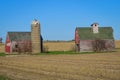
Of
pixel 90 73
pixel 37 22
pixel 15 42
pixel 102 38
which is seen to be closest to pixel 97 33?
pixel 102 38

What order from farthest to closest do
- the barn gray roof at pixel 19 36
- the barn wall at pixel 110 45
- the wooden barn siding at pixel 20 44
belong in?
the barn gray roof at pixel 19 36, the wooden barn siding at pixel 20 44, the barn wall at pixel 110 45

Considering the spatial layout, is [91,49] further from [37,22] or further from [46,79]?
[46,79]

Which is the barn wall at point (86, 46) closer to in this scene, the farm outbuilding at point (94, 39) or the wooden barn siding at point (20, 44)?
the farm outbuilding at point (94, 39)

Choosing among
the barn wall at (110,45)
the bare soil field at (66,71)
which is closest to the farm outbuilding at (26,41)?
the barn wall at (110,45)

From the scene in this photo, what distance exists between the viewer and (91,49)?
2899 inches

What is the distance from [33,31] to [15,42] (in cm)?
520

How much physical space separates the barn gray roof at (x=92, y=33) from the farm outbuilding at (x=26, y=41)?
1007 cm

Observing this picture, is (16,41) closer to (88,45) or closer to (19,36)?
(19,36)

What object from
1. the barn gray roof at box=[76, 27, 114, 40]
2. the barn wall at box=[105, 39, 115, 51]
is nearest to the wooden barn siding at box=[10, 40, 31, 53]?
the barn gray roof at box=[76, 27, 114, 40]

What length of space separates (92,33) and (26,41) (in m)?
16.1

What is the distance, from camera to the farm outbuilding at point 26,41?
74500 millimetres

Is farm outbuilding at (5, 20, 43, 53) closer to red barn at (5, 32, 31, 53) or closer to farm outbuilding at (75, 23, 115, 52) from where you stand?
red barn at (5, 32, 31, 53)

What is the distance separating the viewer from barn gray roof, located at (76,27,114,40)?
75.0 m

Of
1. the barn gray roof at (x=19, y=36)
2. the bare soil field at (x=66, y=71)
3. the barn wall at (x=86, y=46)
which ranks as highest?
the barn gray roof at (x=19, y=36)
